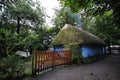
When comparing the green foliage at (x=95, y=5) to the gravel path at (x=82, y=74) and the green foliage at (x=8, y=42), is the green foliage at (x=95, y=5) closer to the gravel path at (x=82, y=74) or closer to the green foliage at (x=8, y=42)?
the green foliage at (x=8, y=42)

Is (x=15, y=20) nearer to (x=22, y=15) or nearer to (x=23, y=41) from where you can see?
(x=22, y=15)

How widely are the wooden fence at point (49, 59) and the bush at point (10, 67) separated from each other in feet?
6.84

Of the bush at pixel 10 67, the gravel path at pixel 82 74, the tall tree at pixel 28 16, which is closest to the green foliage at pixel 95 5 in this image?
the gravel path at pixel 82 74

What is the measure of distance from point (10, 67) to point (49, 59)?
4686 millimetres

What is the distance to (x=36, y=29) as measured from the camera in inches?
1046

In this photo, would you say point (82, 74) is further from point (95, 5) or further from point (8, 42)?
point (8, 42)

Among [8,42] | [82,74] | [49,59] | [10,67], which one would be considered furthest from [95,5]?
[10,67]

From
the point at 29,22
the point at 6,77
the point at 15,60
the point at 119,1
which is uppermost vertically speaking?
the point at 29,22

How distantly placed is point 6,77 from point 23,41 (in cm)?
202

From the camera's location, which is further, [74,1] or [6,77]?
[74,1]

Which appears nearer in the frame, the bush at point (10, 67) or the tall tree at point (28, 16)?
the bush at point (10, 67)

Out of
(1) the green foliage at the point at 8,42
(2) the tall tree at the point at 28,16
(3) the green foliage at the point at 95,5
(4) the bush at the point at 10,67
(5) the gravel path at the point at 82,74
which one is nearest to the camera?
(4) the bush at the point at 10,67

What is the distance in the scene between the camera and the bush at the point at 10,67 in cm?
686

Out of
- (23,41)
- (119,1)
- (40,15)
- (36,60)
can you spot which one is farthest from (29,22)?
(119,1)
